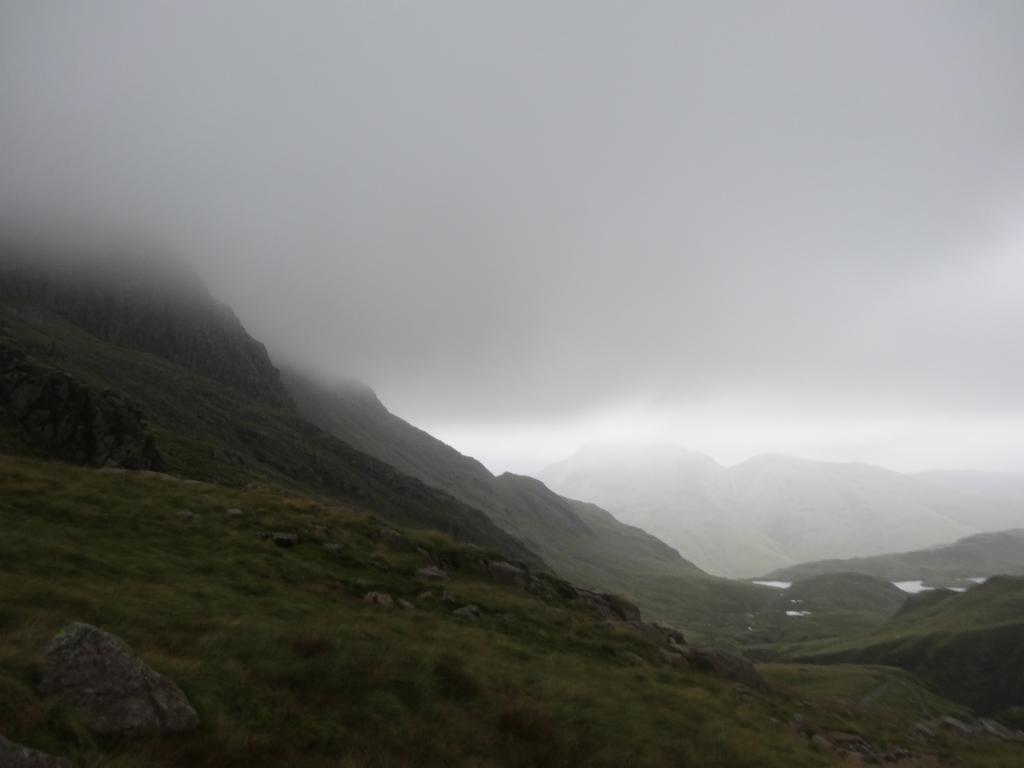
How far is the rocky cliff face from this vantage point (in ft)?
432

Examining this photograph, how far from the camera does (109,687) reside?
954 centimetres

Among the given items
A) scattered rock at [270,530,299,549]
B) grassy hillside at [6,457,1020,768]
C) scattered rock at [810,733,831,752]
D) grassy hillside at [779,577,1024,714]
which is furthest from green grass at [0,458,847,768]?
grassy hillside at [779,577,1024,714]

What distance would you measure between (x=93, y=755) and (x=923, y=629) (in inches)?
5200

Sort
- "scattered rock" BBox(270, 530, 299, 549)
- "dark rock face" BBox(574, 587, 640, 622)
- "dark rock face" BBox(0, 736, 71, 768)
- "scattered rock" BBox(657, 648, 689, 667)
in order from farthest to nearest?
"dark rock face" BBox(574, 587, 640, 622) < "scattered rock" BBox(657, 648, 689, 667) < "scattered rock" BBox(270, 530, 299, 549) < "dark rock face" BBox(0, 736, 71, 768)

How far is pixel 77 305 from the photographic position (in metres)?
133

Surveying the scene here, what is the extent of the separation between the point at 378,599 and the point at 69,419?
44.0 m

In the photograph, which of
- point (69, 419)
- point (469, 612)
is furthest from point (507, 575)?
point (69, 419)

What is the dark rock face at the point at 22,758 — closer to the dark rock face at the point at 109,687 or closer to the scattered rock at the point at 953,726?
the dark rock face at the point at 109,687

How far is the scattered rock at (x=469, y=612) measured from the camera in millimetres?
23641

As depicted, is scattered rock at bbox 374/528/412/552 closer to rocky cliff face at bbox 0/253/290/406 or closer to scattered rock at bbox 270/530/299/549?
scattered rock at bbox 270/530/299/549

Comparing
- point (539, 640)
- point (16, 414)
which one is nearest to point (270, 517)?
point (539, 640)

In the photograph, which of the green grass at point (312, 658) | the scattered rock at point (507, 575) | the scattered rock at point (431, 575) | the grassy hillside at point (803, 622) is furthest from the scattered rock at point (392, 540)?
the grassy hillside at point (803, 622)

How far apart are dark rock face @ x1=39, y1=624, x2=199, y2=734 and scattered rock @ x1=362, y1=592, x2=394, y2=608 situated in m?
11.3

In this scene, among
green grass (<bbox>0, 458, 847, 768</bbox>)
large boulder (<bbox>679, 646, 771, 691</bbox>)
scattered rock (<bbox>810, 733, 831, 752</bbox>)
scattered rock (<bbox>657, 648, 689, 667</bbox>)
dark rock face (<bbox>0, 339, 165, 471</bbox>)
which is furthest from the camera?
dark rock face (<bbox>0, 339, 165, 471</bbox>)
